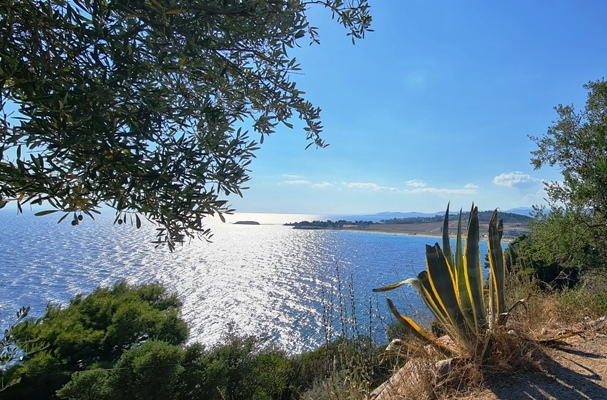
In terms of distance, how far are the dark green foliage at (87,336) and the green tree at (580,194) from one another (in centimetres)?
931

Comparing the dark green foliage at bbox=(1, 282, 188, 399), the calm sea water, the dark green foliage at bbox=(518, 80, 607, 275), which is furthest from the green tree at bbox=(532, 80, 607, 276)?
the dark green foliage at bbox=(1, 282, 188, 399)

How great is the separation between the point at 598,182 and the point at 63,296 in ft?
91.4

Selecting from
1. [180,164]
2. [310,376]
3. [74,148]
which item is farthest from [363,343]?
[310,376]

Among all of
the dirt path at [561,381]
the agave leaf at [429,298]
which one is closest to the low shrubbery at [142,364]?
the agave leaf at [429,298]

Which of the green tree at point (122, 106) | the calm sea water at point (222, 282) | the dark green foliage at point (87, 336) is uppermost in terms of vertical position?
Result: the green tree at point (122, 106)

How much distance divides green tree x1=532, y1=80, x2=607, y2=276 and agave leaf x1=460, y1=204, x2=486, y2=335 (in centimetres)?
311

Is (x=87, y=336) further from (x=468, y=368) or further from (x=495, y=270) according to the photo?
(x=495, y=270)

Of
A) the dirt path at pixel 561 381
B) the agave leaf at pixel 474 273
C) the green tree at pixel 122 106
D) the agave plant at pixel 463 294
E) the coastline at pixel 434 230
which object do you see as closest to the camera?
the green tree at pixel 122 106

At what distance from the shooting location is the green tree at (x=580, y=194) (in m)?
4.81

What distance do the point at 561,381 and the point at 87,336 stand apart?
10186mm

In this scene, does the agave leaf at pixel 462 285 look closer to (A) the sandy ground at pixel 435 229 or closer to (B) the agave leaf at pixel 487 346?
(B) the agave leaf at pixel 487 346

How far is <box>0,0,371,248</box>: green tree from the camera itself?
102 centimetres

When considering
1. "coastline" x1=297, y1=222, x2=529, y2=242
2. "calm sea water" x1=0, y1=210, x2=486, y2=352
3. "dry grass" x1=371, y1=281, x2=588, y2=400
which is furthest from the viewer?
"calm sea water" x1=0, y1=210, x2=486, y2=352

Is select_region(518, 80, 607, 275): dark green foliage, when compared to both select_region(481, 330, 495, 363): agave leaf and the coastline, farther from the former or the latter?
select_region(481, 330, 495, 363): agave leaf
